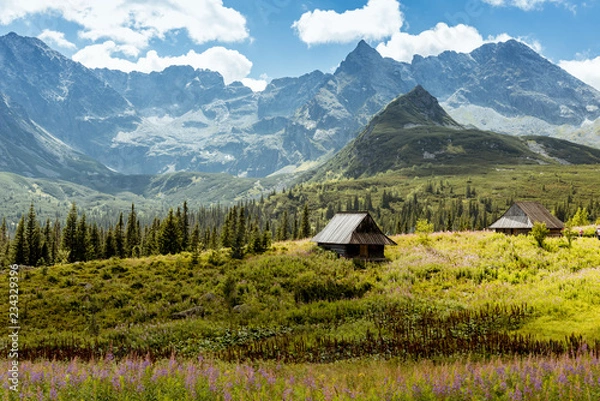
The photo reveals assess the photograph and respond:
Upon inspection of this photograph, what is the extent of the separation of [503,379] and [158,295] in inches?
1078

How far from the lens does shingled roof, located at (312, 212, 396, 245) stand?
44.6m

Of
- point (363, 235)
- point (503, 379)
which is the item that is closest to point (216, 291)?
point (363, 235)

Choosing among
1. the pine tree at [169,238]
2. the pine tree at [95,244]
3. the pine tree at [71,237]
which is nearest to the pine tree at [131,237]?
the pine tree at [95,244]

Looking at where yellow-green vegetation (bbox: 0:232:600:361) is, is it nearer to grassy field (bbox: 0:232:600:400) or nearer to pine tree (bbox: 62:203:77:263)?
grassy field (bbox: 0:232:600:400)

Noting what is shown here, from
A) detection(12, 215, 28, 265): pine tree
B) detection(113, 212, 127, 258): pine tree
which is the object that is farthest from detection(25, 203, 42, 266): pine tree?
detection(113, 212, 127, 258): pine tree

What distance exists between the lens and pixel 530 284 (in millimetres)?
31297

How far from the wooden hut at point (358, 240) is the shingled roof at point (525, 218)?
69.4 ft

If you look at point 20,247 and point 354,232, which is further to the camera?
point 20,247

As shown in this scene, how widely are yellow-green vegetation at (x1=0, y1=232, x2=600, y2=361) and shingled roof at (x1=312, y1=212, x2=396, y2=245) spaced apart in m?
2.09

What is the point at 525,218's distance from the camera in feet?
183

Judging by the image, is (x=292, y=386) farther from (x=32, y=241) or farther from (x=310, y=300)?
(x=32, y=241)

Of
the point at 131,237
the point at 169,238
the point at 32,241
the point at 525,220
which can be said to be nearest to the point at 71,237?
the point at 32,241

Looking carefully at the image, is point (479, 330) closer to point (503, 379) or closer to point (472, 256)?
point (503, 379)

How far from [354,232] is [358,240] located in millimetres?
1282
